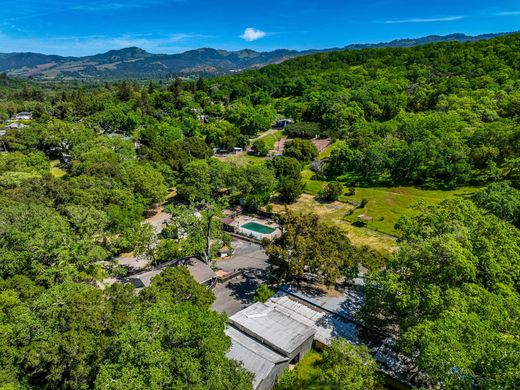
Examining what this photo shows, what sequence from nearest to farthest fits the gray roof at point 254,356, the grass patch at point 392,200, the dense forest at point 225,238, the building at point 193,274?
1. the dense forest at point 225,238
2. the gray roof at point 254,356
3. the building at point 193,274
4. the grass patch at point 392,200

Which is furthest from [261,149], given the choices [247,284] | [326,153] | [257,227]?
[247,284]

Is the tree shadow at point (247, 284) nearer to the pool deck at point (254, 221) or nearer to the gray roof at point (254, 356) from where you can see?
the gray roof at point (254, 356)

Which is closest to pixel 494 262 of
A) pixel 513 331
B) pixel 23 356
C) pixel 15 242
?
pixel 513 331

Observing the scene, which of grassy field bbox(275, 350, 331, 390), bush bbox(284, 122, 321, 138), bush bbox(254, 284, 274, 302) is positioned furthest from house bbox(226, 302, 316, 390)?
bush bbox(284, 122, 321, 138)

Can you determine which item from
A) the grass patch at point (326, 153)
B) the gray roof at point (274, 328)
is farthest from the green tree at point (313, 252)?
the grass patch at point (326, 153)

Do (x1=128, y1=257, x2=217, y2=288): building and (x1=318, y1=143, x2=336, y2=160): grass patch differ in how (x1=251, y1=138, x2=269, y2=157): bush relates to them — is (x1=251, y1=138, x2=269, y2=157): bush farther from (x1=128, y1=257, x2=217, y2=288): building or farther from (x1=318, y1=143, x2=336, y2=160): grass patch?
(x1=128, y1=257, x2=217, y2=288): building

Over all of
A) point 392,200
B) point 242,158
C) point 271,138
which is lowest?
point 392,200

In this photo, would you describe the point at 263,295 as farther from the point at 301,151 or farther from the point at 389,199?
the point at 301,151
